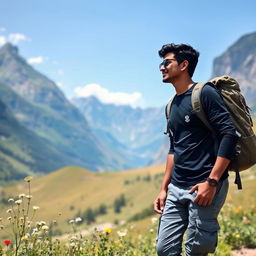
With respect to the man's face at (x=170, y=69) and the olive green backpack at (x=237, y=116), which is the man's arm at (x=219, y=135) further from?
the man's face at (x=170, y=69)

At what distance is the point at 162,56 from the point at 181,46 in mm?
316

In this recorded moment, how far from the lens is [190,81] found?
17.1 ft

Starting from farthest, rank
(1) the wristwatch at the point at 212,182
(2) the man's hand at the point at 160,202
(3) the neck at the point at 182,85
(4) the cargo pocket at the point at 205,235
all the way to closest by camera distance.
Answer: (2) the man's hand at the point at 160,202 → (3) the neck at the point at 182,85 → (4) the cargo pocket at the point at 205,235 → (1) the wristwatch at the point at 212,182

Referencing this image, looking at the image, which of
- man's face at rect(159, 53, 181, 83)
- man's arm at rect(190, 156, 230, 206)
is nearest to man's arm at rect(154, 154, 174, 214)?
man's arm at rect(190, 156, 230, 206)

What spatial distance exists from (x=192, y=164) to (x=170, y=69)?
4.16 ft

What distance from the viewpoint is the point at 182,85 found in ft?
17.0

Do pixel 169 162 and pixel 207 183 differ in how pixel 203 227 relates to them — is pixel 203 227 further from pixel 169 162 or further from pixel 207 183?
pixel 169 162

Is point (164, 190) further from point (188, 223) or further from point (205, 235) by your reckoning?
point (205, 235)

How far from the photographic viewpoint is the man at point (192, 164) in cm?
462

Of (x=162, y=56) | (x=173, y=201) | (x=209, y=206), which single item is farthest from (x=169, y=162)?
(x=162, y=56)

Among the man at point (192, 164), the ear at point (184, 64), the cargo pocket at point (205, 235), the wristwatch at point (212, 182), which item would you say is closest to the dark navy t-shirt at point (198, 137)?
the man at point (192, 164)

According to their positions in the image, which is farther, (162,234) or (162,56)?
(162,56)

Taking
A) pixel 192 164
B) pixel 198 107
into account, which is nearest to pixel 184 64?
pixel 198 107

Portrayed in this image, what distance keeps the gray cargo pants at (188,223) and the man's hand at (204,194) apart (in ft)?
0.37
